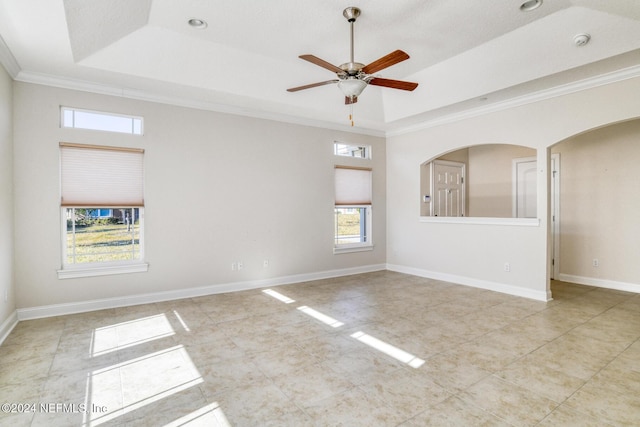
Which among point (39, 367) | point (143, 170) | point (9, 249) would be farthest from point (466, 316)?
point (9, 249)

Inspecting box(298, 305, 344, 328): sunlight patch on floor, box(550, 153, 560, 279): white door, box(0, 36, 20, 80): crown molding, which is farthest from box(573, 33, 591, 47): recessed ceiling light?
box(0, 36, 20, 80): crown molding

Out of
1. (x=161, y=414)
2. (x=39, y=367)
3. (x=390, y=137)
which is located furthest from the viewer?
(x=390, y=137)

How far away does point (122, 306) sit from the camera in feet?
14.3

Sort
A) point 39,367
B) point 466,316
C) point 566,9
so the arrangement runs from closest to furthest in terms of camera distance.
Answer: point 39,367
point 566,9
point 466,316

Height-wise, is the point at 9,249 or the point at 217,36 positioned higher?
the point at 217,36

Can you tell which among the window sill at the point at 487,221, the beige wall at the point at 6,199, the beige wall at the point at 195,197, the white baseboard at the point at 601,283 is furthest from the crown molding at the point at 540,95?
the beige wall at the point at 6,199

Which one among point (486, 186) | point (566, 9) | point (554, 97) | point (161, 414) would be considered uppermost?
point (566, 9)

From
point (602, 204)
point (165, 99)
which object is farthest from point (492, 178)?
point (165, 99)

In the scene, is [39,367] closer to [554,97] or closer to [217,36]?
[217,36]

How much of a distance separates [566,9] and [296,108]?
3.42m

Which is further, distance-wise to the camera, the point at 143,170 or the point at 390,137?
the point at 390,137

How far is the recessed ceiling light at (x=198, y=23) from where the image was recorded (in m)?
3.43

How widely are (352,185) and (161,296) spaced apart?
3.83 meters

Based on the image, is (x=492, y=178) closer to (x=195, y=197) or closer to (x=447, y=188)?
(x=447, y=188)
